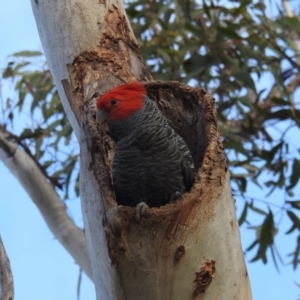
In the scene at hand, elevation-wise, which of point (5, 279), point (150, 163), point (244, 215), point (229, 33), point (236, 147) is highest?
point (229, 33)

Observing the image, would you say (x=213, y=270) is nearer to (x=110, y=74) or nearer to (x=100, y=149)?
(x=100, y=149)

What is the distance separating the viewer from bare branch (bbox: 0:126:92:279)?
9.46 feet

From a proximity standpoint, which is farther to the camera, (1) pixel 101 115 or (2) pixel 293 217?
(2) pixel 293 217

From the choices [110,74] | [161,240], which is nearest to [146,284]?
[161,240]

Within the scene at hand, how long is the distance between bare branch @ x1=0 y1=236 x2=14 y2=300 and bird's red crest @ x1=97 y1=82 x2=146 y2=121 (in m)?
0.57

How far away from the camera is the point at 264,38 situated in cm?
349

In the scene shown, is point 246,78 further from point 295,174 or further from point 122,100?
point 122,100

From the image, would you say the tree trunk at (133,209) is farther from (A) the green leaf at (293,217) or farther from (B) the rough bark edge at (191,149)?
(A) the green leaf at (293,217)

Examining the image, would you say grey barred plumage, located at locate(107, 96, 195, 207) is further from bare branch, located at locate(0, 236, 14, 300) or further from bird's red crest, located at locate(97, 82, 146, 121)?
bare branch, located at locate(0, 236, 14, 300)

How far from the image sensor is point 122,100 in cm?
194

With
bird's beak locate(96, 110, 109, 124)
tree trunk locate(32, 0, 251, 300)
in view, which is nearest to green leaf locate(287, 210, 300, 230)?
tree trunk locate(32, 0, 251, 300)

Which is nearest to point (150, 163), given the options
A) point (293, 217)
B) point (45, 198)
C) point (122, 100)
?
point (122, 100)

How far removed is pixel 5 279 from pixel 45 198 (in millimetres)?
1457

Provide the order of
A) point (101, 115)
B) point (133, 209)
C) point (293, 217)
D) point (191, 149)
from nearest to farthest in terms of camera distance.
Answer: point (133, 209) → point (101, 115) → point (191, 149) → point (293, 217)
